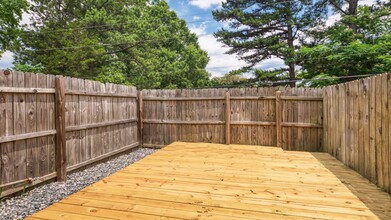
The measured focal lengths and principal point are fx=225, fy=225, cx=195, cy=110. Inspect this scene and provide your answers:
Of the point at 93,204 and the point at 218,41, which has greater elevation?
the point at 218,41

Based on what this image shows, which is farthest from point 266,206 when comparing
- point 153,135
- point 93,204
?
point 153,135

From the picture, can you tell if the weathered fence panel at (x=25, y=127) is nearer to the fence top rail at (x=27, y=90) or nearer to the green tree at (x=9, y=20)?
the fence top rail at (x=27, y=90)

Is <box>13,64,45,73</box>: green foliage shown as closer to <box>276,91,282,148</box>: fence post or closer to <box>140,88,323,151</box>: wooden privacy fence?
Answer: <box>140,88,323,151</box>: wooden privacy fence

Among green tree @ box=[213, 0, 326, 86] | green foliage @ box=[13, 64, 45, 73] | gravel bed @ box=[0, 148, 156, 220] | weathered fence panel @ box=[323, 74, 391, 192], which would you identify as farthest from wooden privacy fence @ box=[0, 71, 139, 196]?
green tree @ box=[213, 0, 326, 86]

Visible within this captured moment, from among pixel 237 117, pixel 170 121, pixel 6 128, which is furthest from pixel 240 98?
pixel 6 128

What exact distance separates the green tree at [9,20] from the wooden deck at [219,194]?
1148 centimetres

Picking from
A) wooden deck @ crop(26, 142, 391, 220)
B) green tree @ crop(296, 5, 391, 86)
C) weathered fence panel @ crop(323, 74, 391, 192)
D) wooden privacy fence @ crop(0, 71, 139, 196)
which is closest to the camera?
wooden deck @ crop(26, 142, 391, 220)

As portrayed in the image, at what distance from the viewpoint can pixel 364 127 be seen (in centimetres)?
332

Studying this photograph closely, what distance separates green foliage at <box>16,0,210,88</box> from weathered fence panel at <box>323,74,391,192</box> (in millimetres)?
11070

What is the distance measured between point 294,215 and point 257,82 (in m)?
12.4

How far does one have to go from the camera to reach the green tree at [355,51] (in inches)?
336

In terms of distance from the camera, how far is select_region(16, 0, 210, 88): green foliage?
1309 cm

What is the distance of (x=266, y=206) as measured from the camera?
88.4 inches

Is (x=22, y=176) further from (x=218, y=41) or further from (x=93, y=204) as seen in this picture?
(x=218, y=41)
